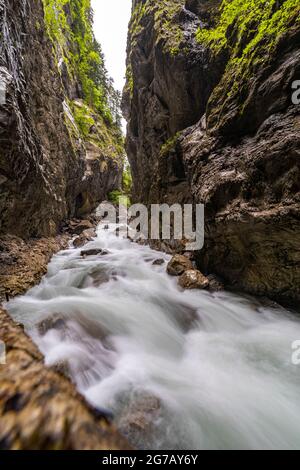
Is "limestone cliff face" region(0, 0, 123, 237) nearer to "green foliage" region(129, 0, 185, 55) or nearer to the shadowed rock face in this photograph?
"green foliage" region(129, 0, 185, 55)

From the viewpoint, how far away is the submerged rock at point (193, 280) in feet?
20.0

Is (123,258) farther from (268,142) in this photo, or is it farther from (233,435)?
(233,435)

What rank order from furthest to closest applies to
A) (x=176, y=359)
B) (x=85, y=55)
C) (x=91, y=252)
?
(x=85, y=55), (x=91, y=252), (x=176, y=359)

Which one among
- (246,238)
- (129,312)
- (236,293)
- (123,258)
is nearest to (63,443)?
(129,312)

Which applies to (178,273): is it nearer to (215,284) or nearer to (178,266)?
(178,266)

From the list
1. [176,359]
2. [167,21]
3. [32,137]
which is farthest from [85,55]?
[176,359]

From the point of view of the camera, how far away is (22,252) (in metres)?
6.21

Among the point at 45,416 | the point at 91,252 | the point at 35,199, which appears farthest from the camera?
the point at 91,252

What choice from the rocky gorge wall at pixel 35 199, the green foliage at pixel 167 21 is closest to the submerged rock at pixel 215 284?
the rocky gorge wall at pixel 35 199

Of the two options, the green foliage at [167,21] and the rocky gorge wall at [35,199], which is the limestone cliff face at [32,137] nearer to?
the rocky gorge wall at [35,199]

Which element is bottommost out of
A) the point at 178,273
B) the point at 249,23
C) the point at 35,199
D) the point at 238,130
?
the point at 178,273

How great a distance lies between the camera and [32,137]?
676 centimetres

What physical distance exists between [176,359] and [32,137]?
707 cm

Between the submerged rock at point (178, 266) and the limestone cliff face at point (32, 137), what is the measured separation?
187 inches
